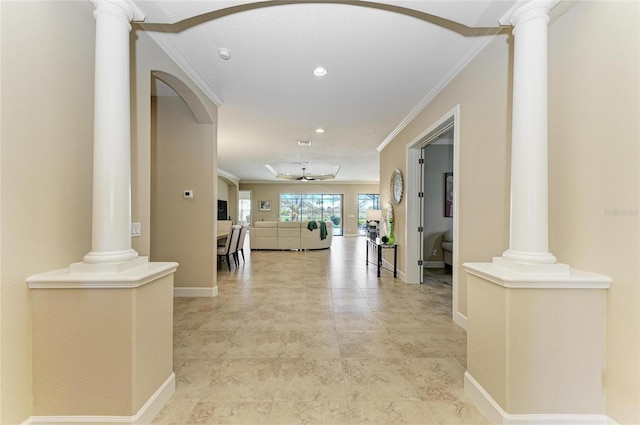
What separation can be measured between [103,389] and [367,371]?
1.58m

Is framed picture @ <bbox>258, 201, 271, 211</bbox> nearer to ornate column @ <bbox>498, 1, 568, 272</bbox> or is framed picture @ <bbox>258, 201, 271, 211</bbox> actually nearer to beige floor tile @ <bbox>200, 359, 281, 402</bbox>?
beige floor tile @ <bbox>200, 359, 281, 402</bbox>

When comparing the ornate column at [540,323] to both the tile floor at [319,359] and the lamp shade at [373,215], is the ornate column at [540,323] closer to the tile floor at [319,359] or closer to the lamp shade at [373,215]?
the tile floor at [319,359]

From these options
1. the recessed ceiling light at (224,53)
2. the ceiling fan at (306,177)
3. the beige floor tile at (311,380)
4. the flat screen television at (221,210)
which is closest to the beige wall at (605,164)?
the beige floor tile at (311,380)

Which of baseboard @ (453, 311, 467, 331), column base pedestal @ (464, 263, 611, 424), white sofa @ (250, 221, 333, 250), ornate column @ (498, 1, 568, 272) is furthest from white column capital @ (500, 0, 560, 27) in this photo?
white sofa @ (250, 221, 333, 250)

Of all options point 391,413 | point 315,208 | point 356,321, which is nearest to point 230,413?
→ point 391,413

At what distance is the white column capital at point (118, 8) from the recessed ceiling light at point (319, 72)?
162 cm

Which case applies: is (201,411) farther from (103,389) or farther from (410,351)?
(410,351)

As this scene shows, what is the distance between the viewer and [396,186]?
15.8 feet

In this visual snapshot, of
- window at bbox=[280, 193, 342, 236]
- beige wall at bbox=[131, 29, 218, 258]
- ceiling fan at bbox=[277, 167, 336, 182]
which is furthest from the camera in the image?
window at bbox=[280, 193, 342, 236]

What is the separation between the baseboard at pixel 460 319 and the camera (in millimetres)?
2709

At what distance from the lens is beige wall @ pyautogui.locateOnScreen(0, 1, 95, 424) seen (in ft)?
4.23

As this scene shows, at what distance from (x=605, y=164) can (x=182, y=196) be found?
4.05 meters

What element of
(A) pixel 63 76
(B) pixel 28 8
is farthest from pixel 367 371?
(B) pixel 28 8

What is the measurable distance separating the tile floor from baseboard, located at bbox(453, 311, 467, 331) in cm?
6
